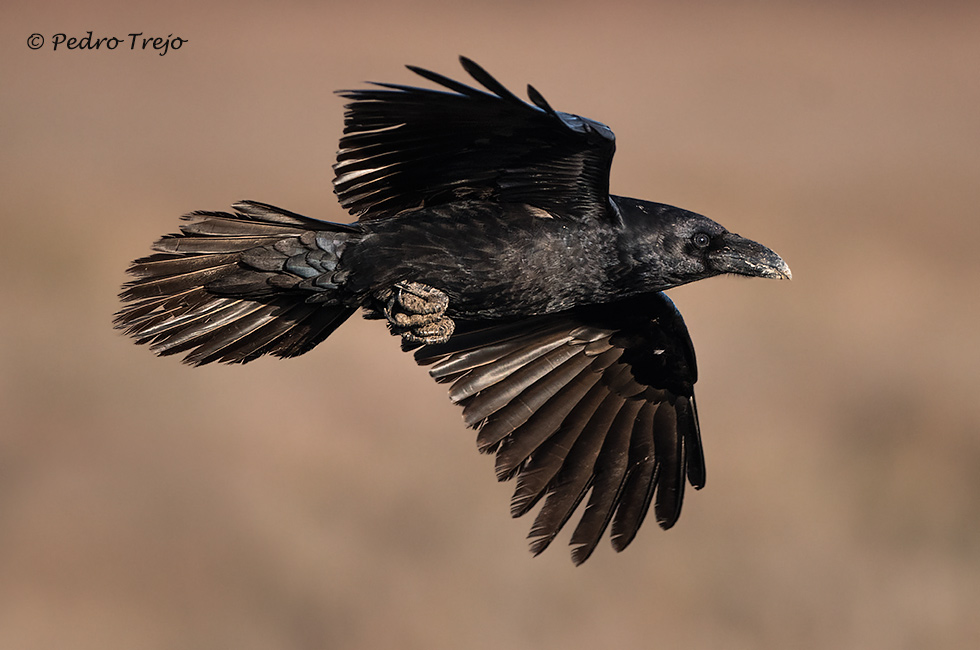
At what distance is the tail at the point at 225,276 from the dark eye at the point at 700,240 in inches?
56.8

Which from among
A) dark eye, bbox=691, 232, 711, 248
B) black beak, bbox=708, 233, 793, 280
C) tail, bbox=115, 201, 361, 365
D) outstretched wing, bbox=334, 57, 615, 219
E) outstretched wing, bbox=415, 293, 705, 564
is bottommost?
outstretched wing, bbox=415, 293, 705, 564

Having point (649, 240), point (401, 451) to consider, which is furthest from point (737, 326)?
point (649, 240)

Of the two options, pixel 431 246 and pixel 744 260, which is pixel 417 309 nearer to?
pixel 431 246

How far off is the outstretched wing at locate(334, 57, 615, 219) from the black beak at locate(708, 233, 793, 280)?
0.56 metres

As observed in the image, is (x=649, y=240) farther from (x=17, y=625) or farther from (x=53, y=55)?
(x=53, y=55)

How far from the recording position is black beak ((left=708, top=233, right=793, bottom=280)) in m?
5.54

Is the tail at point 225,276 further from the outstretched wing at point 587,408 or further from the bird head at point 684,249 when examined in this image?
the bird head at point 684,249

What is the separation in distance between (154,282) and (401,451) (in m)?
6.01

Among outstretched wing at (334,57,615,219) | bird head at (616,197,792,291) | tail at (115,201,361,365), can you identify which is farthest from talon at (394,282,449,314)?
bird head at (616,197,792,291)

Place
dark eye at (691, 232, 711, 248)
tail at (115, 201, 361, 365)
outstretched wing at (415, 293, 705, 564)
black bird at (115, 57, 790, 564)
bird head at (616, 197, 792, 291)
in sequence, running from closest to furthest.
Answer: black bird at (115, 57, 790, 564) → tail at (115, 201, 361, 365) → bird head at (616, 197, 792, 291) → dark eye at (691, 232, 711, 248) → outstretched wing at (415, 293, 705, 564)

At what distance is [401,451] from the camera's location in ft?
36.4

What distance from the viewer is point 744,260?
5555 mm

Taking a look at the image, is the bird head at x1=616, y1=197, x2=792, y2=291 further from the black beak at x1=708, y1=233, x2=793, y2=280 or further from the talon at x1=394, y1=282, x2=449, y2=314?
the talon at x1=394, y1=282, x2=449, y2=314

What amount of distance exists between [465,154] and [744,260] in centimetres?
133
